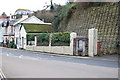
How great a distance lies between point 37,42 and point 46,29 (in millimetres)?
10130

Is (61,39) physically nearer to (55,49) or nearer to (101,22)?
(55,49)

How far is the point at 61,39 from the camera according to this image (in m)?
31.0

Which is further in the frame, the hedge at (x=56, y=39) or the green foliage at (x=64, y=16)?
the green foliage at (x=64, y=16)

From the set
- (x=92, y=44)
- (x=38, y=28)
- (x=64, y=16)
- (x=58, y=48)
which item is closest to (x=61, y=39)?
(x=58, y=48)

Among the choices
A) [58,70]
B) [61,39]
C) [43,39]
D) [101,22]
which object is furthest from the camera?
[43,39]

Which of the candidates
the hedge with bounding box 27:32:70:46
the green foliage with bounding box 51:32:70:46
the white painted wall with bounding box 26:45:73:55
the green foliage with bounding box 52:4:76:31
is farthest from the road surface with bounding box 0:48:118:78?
the green foliage with bounding box 52:4:76:31

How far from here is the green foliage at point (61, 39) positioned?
96.7ft

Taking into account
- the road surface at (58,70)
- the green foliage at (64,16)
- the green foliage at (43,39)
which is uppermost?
the green foliage at (64,16)

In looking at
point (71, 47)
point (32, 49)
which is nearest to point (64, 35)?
point (71, 47)

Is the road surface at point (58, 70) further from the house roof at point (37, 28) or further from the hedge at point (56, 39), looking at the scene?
the house roof at point (37, 28)

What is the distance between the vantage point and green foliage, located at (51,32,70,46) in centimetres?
2947

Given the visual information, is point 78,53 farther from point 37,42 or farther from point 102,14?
point 37,42

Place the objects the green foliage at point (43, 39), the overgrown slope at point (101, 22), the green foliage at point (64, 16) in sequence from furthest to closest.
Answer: the green foliage at point (64, 16) → the green foliage at point (43, 39) → the overgrown slope at point (101, 22)

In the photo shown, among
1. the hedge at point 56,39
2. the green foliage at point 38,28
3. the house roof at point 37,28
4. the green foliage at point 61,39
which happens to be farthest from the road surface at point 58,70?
the green foliage at point 38,28
